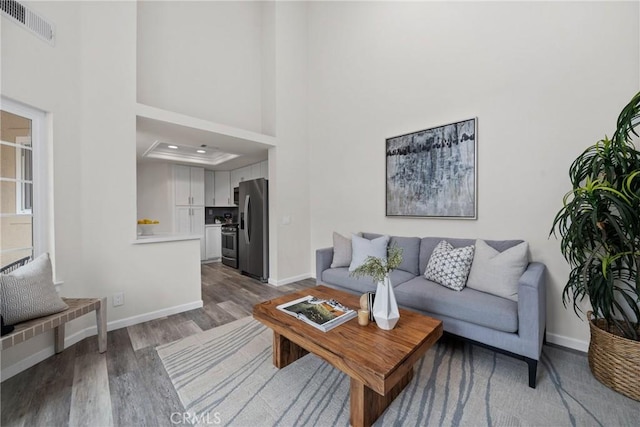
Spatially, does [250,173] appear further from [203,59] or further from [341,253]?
[341,253]

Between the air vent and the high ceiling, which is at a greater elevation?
the air vent

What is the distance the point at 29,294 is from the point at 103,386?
0.75 m

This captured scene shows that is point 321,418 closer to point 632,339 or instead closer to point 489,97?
point 632,339

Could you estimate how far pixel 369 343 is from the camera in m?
1.39

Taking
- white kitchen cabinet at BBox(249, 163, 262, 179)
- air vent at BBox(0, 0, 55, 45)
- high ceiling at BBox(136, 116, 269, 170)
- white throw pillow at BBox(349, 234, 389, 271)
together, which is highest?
air vent at BBox(0, 0, 55, 45)

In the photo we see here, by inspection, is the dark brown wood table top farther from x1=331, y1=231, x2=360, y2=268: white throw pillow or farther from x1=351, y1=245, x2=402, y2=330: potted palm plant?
x1=331, y1=231, x2=360, y2=268: white throw pillow

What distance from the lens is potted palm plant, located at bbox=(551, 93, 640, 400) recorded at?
5.01ft

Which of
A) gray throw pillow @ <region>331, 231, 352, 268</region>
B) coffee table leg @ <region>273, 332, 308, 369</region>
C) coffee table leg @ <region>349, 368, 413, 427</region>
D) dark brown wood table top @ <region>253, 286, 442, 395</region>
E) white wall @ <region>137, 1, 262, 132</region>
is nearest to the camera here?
dark brown wood table top @ <region>253, 286, 442, 395</region>

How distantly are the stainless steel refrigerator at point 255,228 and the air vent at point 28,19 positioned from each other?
100 inches

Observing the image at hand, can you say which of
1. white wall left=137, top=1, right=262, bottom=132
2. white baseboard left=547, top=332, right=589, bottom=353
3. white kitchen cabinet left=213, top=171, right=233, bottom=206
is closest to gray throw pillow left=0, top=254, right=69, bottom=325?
white wall left=137, top=1, right=262, bottom=132

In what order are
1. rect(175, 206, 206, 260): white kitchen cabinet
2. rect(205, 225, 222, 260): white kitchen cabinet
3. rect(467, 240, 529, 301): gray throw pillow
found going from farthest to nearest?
rect(205, 225, 222, 260): white kitchen cabinet → rect(175, 206, 206, 260): white kitchen cabinet → rect(467, 240, 529, 301): gray throw pillow

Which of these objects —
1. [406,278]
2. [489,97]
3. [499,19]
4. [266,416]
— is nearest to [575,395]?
[406,278]

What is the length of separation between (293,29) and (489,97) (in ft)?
10.4

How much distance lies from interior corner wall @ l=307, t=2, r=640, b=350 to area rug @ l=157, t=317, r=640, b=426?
0.69 m
